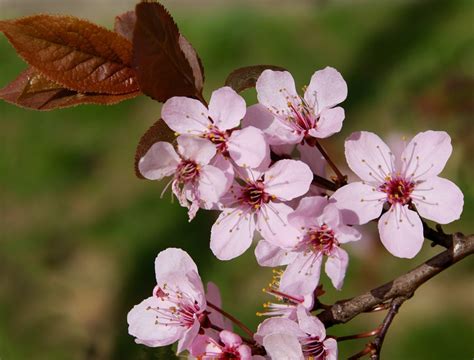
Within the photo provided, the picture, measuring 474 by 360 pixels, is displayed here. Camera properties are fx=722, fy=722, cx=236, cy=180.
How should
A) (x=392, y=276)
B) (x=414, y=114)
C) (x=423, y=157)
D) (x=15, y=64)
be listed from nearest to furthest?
1. (x=423, y=157)
2. (x=392, y=276)
3. (x=414, y=114)
4. (x=15, y=64)

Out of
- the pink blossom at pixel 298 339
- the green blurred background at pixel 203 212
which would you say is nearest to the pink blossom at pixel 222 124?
the pink blossom at pixel 298 339

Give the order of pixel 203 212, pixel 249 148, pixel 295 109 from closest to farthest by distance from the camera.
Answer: pixel 249 148 < pixel 295 109 < pixel 203 212

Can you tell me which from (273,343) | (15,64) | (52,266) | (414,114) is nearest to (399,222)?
(273,343)

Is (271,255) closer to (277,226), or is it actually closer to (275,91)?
(277,226)

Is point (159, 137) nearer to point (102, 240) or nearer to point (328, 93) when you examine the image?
point (328, 93)

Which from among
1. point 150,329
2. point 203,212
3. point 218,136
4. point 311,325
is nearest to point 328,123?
point 218,136

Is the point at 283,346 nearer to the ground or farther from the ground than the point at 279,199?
nearer to the ground
